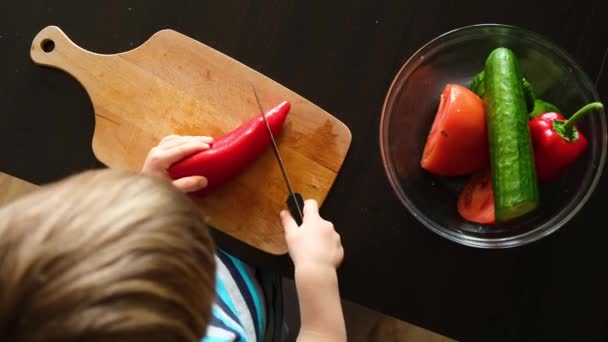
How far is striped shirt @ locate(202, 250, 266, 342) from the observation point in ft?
2.82

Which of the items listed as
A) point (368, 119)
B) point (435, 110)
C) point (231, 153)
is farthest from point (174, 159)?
point (435, 110)

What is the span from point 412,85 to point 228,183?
330mm

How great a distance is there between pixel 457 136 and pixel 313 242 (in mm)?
260

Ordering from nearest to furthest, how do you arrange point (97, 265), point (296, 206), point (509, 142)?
point (97, 265) → point (509, 142) → point (296, 206)

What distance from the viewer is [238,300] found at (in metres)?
0.90

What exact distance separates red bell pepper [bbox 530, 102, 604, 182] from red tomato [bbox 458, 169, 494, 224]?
0.08 m

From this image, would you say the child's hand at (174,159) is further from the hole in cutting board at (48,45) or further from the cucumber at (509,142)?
the cucumber at (509,142)

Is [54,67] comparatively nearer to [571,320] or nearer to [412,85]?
[412,85]

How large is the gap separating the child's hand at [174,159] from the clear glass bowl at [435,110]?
29 centimetres

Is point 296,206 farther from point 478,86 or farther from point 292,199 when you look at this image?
point 478,86

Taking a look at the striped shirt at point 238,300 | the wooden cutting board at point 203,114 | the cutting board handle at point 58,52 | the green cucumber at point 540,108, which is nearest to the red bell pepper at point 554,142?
the green cucumber at point 540,108

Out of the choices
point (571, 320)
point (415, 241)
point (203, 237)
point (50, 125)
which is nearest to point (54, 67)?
point (50, 125)

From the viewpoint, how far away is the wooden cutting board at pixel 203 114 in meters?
0.87

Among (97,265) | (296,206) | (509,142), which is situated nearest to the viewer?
(97,265)
